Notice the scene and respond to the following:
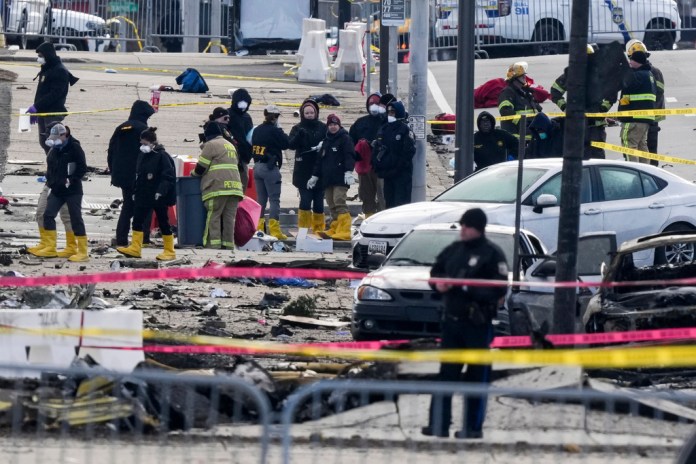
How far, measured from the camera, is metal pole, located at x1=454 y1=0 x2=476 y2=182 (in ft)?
54.8

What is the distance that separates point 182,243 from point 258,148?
64.5 inches

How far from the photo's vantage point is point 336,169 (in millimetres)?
18688

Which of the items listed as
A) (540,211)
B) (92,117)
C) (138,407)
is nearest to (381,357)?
(138,407)

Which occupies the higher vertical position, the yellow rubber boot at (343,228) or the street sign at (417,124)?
the street sign at (417,124)

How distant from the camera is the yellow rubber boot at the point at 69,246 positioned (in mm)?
16281

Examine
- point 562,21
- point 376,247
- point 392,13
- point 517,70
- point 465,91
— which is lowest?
point 376,247

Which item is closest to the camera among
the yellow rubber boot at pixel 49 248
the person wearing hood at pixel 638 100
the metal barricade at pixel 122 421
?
the metal barricade at pixel 122 421

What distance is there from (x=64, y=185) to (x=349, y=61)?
14.9 metres

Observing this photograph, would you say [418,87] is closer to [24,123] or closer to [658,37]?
[24,123]

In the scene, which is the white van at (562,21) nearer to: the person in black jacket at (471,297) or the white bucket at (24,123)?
the white bucket at (24,123)

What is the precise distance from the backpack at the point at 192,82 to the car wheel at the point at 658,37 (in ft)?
34.8

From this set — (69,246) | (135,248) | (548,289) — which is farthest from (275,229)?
(548,289)

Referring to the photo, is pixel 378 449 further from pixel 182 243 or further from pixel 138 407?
pixel 182 243

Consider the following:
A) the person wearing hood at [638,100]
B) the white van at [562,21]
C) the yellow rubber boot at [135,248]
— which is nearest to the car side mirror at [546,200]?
the yellow rubber boot at [135,248]
